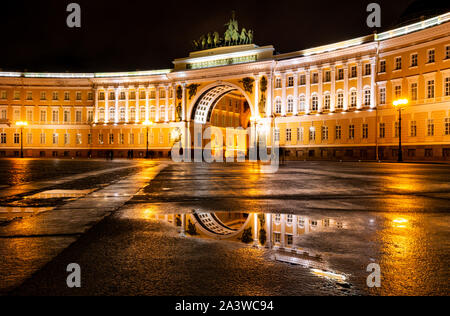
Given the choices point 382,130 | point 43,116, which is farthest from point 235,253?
point 43,116

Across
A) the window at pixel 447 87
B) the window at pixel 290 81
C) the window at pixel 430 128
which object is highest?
the window at pixel 290 81

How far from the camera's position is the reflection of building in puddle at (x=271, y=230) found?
4.02m

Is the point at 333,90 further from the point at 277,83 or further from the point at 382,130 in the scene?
the point at 382,130

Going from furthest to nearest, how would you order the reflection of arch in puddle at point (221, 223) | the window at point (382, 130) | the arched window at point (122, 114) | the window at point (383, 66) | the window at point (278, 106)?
the arched window at point (122, 114) → the window at point (278, 106) → the window at point (383, 66) → the window at point (382, 130) → the reflection of arch in puddle at point (221, 223)

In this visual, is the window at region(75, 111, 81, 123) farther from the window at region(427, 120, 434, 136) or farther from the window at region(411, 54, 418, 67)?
the window at region(427, 120, 434, 136)

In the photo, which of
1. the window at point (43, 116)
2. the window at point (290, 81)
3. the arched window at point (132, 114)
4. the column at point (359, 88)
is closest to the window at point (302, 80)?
the window at point (290, 81)

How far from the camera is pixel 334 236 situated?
520cm

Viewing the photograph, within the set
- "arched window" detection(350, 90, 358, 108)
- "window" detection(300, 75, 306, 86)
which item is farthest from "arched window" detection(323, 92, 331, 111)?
"window" detection(300, 75, 306, 86)

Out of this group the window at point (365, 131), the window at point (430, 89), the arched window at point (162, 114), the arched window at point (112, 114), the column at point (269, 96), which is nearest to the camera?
the window at point (430, 89)

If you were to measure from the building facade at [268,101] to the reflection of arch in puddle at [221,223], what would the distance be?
132 ft

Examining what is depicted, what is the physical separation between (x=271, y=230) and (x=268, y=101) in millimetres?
53000

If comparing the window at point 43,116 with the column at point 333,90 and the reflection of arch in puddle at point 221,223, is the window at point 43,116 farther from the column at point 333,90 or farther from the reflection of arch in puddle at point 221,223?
the reflection of arch in puddle at point 221,223

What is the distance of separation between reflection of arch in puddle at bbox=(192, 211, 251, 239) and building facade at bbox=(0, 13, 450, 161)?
132 ft

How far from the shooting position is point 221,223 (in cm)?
619
